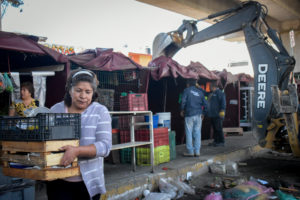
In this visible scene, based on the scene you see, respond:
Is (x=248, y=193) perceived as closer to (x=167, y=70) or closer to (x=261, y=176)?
(x=261, y=176)

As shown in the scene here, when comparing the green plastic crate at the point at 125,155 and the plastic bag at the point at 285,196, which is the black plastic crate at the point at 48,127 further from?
the green plastic crate at the point at 125,155

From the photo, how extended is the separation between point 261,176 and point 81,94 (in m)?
5.88

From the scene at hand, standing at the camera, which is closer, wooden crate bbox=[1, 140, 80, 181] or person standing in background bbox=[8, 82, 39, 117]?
wooden crate bbox=[1, 140, 80, 181]

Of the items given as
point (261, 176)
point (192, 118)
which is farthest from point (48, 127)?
point (192, 118)

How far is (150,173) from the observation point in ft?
19.2

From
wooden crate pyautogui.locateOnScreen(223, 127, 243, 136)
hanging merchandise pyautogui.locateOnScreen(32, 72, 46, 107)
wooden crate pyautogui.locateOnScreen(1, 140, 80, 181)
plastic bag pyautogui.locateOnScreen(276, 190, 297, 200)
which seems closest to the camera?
wooden crate pyautogui.locateOnScreen(1, 140, 80, 181)

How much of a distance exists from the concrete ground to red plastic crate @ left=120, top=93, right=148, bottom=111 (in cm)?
134

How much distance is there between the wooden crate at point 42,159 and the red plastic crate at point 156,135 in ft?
14.9

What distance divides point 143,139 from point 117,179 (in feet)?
5.04

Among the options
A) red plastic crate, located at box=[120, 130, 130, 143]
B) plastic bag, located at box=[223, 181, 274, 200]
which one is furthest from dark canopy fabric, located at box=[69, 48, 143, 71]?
plastic bag, located at box=[223, 181, 274, 200]

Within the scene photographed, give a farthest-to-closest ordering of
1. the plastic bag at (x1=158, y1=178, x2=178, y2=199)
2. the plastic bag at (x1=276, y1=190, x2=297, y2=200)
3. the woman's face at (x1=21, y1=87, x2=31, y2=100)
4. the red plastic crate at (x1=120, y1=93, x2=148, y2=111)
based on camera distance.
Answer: the red plastic crate at (x1=120, y1=93, x2=148, y2=111) → the plastic bag at (x1=158, y1=178, x2=178, y2=199) → the woman's face at (x1=21, y1=87, x2=31, y2=100) → the plastic bag at (x1=276, y1=190, x2=297, y2=200)

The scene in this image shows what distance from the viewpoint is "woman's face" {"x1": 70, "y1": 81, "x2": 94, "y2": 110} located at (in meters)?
2.17

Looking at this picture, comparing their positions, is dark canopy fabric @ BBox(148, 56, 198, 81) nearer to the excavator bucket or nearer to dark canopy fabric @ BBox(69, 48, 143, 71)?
dark canopy fabric @ BBox(69, 48, 143, 71)

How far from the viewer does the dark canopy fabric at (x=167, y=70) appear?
7980 millimetres
